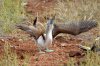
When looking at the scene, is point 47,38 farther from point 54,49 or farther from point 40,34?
point 54,49

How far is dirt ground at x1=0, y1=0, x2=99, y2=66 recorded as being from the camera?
6613mm

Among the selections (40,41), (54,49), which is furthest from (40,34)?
(54,49)

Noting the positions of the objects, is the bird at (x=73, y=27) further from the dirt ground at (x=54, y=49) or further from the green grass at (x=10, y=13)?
the green grass at (x=10, y=13)

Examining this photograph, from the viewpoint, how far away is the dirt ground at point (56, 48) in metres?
6.61

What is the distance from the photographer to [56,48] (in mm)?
7367

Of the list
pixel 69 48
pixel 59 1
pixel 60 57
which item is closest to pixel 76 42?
pixel 69 48

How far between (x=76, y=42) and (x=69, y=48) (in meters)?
0.49

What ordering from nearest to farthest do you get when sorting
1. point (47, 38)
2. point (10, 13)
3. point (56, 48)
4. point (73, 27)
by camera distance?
1. point (47, 38)
2. point (73, 27)
3. point (56, 48)
4. point (10, 13)

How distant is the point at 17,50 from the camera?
7.01 m

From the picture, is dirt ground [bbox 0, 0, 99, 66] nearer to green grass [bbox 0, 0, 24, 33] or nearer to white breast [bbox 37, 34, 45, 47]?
white breast [bbox 37, 34, 45, 47]

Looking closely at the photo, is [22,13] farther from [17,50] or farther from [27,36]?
[17,50]

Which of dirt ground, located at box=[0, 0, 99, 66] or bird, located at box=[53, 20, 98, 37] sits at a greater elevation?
bird, located at box=[53, 20, 98, 37]

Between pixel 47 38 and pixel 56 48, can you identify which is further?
pixel 56 48

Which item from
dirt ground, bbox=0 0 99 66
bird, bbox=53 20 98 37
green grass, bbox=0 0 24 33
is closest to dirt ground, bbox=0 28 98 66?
dirt ground, bbox=0 0 99 66
